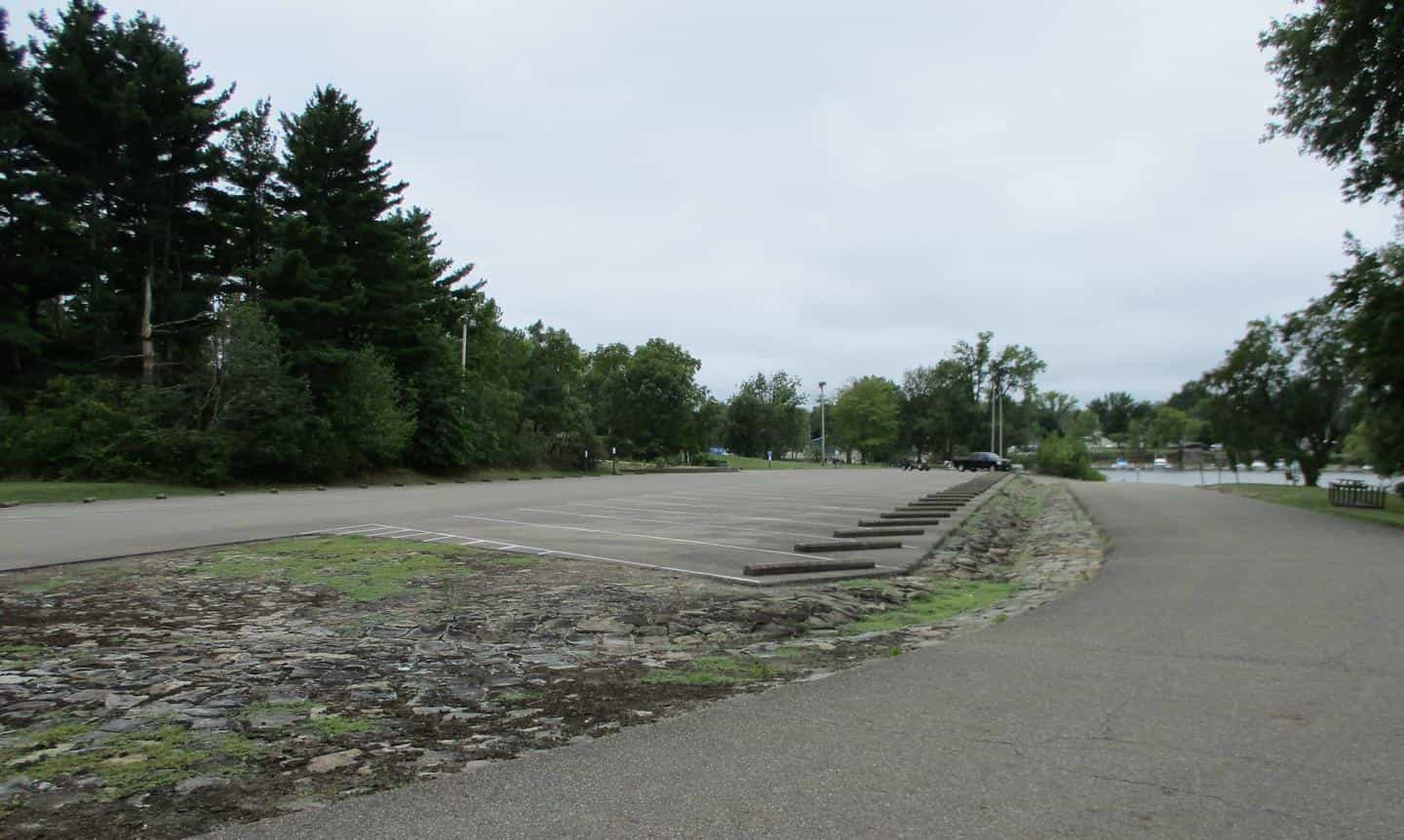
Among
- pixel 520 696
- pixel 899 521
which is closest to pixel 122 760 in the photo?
pixel 520 696

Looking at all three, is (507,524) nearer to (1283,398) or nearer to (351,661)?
(351,661)

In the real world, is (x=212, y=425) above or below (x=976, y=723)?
above

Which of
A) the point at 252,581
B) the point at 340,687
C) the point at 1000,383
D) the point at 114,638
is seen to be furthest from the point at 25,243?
the point at 1000,383

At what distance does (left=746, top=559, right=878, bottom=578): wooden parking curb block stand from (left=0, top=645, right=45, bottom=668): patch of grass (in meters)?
7.28

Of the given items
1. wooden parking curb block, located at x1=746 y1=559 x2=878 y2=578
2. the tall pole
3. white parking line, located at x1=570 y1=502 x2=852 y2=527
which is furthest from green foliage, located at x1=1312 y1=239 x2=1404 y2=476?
the tall pole

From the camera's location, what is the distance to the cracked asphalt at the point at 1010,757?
326 cm

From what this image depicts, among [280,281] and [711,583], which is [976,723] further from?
[280,281]

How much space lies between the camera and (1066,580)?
1121 centimetres

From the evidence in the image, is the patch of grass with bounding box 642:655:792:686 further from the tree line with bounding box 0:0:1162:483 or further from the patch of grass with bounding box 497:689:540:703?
the tree line with bounding box 0:0:1162:483

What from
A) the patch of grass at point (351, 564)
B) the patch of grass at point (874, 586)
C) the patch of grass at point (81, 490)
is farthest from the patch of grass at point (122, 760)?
the patch of grass at point (81, 490)

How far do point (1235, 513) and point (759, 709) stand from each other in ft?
69.7

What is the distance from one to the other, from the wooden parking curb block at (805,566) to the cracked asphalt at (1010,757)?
3947 millimetres

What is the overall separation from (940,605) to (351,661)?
6373 mm

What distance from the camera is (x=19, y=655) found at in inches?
248
